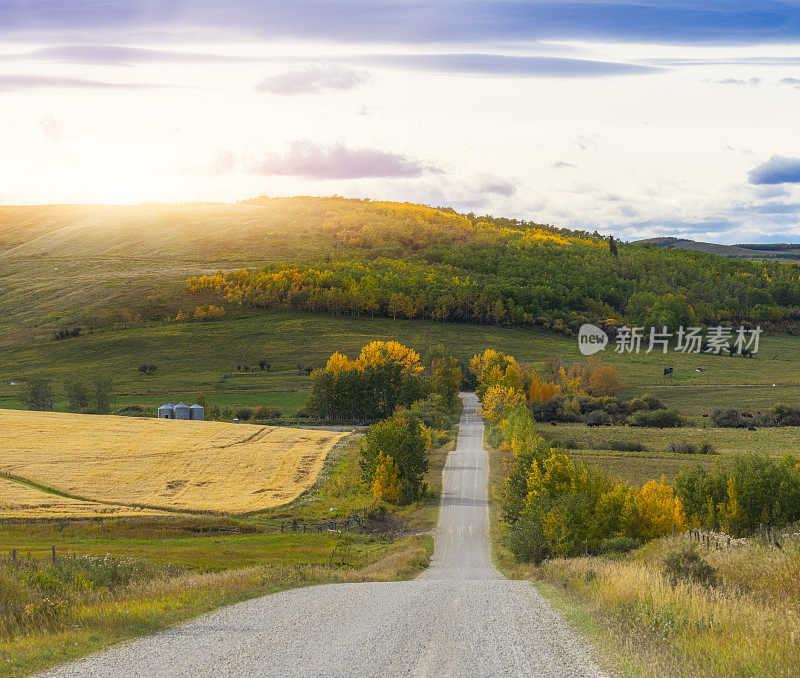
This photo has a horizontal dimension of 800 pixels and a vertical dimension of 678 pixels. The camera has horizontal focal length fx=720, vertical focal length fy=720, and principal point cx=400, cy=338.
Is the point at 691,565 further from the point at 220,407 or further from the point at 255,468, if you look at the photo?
the point at 220,407

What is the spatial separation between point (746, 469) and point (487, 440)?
52785 millimetres

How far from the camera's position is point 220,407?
12350 centimetres

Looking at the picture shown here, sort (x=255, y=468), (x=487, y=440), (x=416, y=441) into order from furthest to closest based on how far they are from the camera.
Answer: (x=487, y=440), (x=255, y=468), (x=416, y=441)

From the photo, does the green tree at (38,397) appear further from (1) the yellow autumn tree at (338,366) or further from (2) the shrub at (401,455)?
(2) the shrub at (401,455)

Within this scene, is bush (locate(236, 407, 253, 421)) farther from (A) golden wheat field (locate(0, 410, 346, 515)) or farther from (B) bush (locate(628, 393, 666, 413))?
(B) bush (locate(628, 393, 666, 413))

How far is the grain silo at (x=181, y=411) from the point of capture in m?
115

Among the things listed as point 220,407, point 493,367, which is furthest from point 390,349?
point 220,407

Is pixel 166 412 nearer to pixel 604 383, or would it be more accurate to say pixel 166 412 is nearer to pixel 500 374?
pixel 500 374

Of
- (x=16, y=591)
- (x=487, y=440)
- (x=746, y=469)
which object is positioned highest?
(x=16, y=591)

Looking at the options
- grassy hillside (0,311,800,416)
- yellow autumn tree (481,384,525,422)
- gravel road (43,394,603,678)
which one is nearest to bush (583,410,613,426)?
yellow autumn tree (481,384,525,422)

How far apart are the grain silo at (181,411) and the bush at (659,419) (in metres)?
69.7

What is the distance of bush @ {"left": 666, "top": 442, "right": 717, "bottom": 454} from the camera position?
267 ft
